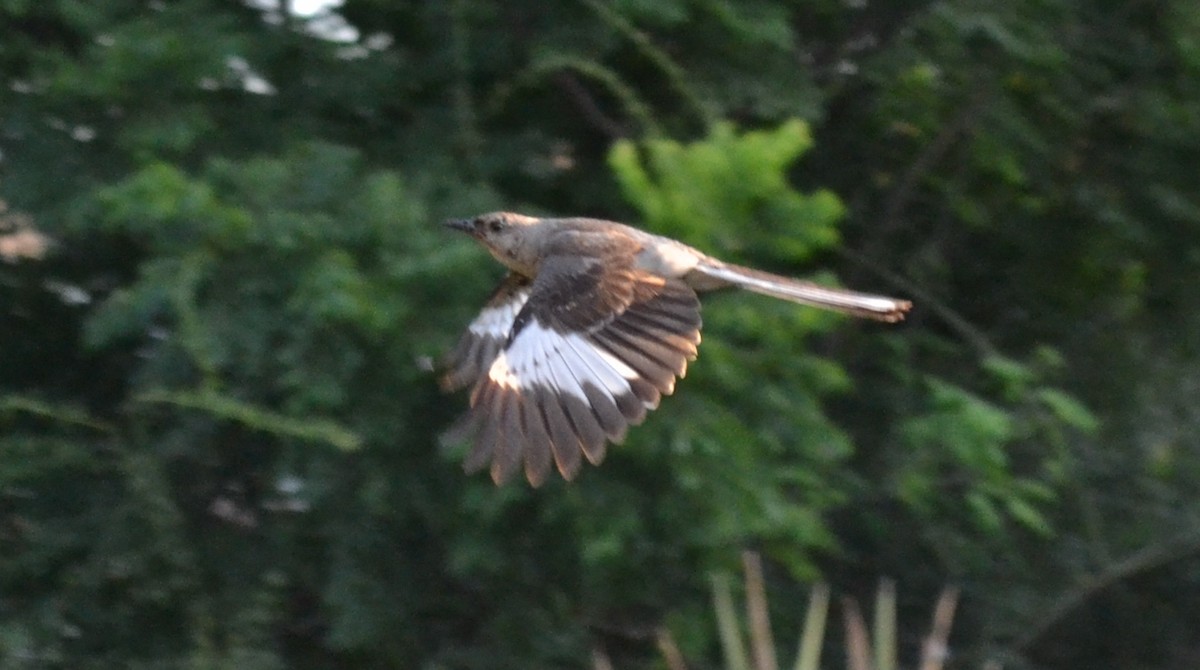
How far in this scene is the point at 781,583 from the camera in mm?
7902

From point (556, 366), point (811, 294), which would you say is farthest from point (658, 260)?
point (556, 366)

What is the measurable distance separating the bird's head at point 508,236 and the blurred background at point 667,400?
0.60m

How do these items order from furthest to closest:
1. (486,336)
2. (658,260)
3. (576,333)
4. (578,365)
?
(486,336) → (658,260) → (576,333) → (578,365)

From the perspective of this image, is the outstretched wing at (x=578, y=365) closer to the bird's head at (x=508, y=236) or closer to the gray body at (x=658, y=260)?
the gray body at (x=658, y=260)

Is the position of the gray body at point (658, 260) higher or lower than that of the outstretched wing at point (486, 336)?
higher

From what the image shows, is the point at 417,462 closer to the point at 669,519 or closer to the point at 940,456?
the point at 669,519

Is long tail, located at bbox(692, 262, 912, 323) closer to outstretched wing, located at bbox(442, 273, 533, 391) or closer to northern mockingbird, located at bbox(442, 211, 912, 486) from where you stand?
northern mockingbird, located at bbox(442, 211, 912, 486)

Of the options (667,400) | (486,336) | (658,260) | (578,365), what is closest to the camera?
(578,365)

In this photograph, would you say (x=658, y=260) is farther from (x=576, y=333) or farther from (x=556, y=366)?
(x=556, y=366)

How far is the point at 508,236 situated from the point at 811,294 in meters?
1.17

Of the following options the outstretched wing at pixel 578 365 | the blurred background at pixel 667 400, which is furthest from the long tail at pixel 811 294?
the blurred background at pixel 667 400

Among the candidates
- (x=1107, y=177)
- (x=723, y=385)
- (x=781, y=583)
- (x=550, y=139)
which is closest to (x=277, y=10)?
(x=550, y=139)

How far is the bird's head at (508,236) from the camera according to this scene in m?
Result: 5.72

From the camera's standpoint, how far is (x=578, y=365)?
15.7 ft
